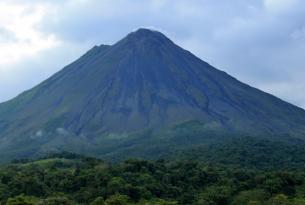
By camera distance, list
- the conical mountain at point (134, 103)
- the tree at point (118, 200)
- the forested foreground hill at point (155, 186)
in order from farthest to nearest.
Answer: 1. the conical mountain at point (134, 103)
2. the forested foreground hill at point (155, 186)
3. the tree at point (118, 200)

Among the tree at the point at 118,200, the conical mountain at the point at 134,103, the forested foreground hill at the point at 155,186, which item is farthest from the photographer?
the conical mountain at the point at 134,103

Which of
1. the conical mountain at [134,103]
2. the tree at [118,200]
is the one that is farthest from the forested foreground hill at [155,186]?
the conical mountain at [134,103]

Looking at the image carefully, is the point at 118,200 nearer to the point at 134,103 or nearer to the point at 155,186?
the point at 155,186

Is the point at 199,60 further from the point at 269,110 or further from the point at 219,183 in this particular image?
the point at 219,183

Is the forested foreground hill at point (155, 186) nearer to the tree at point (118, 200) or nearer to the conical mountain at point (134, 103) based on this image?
the tree at point (118, 200)

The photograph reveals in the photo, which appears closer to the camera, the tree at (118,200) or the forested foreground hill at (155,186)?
the tree at (118,200)

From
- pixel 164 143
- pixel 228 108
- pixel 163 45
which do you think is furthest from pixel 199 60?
pixel 164 143
